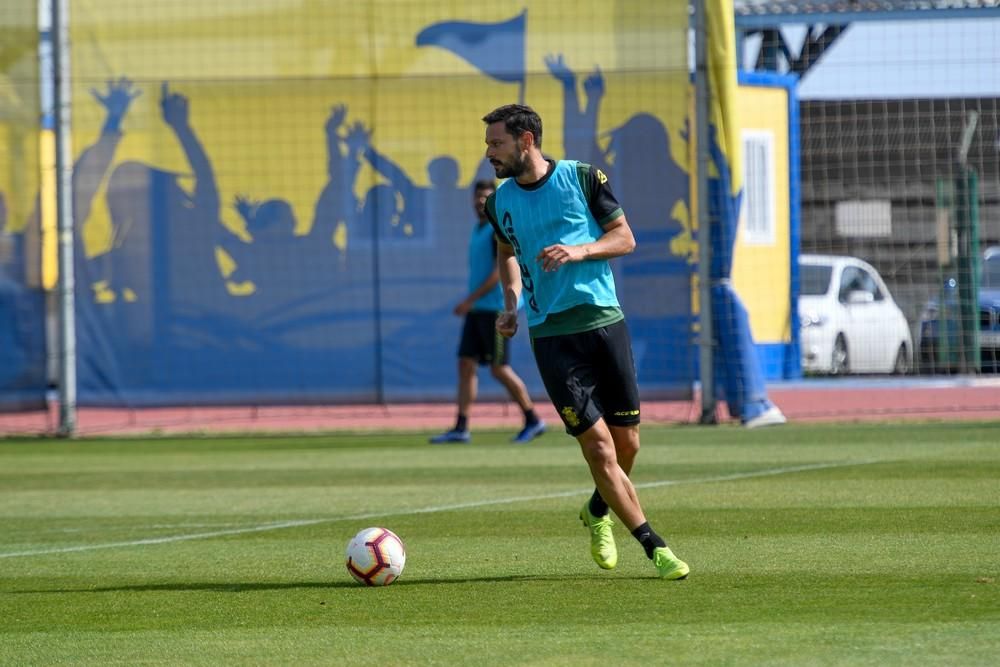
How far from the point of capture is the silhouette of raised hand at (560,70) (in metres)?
16.4

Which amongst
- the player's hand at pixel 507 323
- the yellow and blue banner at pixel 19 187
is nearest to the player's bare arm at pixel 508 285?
the player's hand at pixel 507 323

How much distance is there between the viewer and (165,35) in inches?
666

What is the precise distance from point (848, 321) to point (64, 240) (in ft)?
31.3

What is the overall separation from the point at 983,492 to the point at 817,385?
839 cm

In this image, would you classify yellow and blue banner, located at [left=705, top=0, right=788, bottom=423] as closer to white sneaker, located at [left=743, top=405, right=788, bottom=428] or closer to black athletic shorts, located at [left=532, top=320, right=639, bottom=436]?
white sneaker, located at [left=743, top=405, right=788, bottom=428]

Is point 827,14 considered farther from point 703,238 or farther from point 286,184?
point 286,184

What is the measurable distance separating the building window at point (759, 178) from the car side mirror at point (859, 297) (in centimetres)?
188

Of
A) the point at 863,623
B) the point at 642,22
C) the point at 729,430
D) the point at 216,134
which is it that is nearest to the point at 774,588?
the point at 863,623

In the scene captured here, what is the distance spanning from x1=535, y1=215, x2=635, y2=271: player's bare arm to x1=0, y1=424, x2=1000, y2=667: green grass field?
4.45ft

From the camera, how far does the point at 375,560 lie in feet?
22.1

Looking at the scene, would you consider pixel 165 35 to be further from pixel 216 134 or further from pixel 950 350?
pixel 950 350

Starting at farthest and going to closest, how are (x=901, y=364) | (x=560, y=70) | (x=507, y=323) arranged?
(x=901, y=364), (x=560, y=70), (x=507, y=323)

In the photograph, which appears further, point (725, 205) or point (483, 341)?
point (725, 205)

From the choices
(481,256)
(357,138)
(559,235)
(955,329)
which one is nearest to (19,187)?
(357,138)
